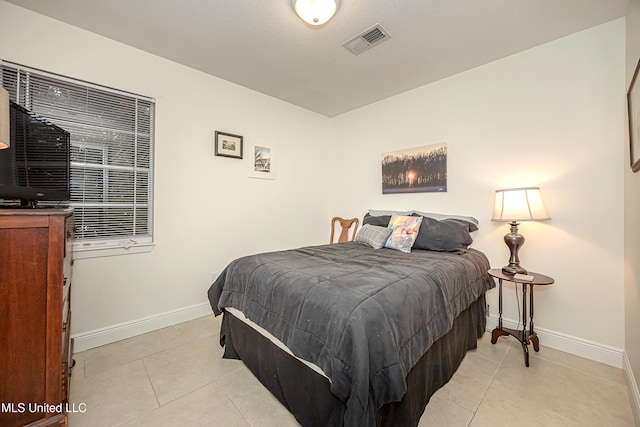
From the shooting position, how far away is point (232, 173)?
118 inches

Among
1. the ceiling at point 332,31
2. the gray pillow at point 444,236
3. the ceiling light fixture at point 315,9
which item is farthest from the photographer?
the gray pillow at point 444,236

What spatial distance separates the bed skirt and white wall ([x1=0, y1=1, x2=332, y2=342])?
1.00m

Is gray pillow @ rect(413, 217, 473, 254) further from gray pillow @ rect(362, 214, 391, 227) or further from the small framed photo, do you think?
the small framed photo

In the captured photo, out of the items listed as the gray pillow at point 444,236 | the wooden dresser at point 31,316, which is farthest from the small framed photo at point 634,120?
the wooden dresser at point 31,316

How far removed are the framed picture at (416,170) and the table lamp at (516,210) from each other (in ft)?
2.49

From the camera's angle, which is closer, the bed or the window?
the bed

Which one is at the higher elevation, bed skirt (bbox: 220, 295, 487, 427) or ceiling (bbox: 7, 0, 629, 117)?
ceiling (bbox: 7, 0, 629, 117)

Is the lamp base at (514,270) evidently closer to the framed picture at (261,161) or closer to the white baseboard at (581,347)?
the white baseboard at (581,347)

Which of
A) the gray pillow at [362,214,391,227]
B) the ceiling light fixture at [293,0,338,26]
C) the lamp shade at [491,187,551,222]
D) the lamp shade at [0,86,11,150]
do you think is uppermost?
the ceiling light fixture at [293,0,338,26]

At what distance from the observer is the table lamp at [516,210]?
202 centimetres

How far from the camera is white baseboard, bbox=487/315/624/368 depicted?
1908mm

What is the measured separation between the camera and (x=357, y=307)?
1.13 metres

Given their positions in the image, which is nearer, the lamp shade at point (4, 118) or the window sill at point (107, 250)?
the lamp shade at point (4, 118)

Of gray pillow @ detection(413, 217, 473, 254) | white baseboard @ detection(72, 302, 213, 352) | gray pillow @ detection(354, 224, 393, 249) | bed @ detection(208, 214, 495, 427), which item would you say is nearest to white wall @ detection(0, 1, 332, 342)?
white baseboard @ detection(72, 302, 213, 352)
